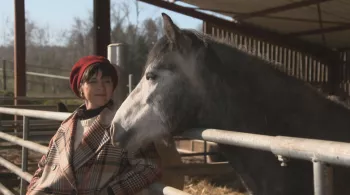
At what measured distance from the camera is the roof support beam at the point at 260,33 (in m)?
7.99

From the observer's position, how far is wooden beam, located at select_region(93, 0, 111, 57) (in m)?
6.48

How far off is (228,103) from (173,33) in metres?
0.44

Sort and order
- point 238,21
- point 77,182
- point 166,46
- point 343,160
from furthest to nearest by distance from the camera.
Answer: point 238,21
point 166,46
point 77,182
point 343,160

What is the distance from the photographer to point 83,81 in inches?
80.2

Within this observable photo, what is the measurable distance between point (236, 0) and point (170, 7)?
1.16m

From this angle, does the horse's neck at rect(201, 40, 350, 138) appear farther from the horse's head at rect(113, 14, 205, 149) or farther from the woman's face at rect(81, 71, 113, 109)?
the woman's face at rect(81, 71, 113, 109)

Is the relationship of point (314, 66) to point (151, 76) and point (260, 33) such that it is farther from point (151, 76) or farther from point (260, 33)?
point (151, 76)

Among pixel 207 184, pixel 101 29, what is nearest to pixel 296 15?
pixel 101 29

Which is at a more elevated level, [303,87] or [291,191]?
[303,87]

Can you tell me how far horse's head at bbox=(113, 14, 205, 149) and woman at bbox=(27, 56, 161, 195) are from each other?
97mm

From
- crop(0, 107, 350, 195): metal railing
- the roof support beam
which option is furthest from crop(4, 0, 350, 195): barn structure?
crop(0, 107, 350, 195): metal railing

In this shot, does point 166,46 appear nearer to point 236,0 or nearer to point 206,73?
point 206,73

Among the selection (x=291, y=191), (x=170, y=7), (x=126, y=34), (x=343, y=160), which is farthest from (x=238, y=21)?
(x=126, y=34)

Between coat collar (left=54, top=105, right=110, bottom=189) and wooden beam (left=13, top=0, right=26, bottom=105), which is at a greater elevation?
wooden beam (left=13, top=0, right=26, bottom=105)
